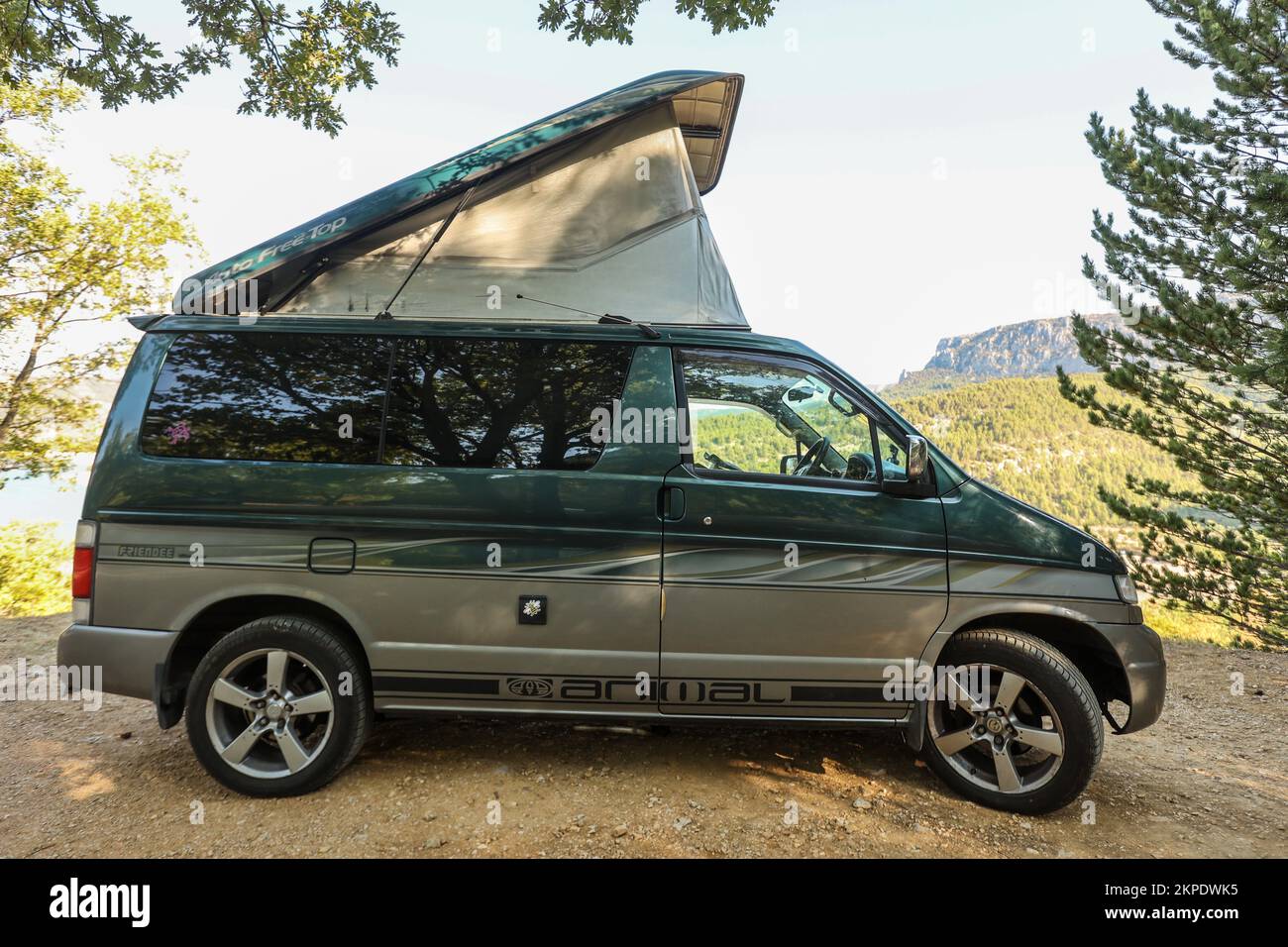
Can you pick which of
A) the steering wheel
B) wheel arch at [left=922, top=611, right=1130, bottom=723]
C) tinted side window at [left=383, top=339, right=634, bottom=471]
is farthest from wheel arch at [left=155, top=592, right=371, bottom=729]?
wheel arch at [left=922, top=611, right=1130, bottom=723]

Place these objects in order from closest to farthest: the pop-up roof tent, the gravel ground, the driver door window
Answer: the gravel ground → the driver door window → the pop-up roof tent

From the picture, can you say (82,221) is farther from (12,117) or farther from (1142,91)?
(1142,91)

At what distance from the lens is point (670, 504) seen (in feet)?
9.87

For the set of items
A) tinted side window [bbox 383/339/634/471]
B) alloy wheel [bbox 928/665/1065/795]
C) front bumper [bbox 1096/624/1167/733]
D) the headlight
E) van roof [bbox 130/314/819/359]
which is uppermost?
van roof [bbox 130/314/819/359]

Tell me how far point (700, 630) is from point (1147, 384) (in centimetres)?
860

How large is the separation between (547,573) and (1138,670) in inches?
107

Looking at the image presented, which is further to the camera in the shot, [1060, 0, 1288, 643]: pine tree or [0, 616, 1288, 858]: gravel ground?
[1060, 0, 1288, 643]: pine tree

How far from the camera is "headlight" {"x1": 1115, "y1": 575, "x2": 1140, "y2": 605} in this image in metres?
3.01

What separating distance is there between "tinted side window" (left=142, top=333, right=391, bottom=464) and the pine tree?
28.3 ft

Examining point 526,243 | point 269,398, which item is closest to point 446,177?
point 526,243

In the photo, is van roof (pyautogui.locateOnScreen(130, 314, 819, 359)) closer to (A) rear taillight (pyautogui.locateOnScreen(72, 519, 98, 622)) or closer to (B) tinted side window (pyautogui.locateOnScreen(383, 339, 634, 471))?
(B) tinted side window (pyautogui.locateOnScreen(383, 339, 634, 471))

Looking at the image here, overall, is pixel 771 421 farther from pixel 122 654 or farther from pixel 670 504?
pixel 122 654

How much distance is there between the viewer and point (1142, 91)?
8336 millimetres

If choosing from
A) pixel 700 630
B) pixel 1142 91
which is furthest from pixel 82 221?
pixel 1142 91
